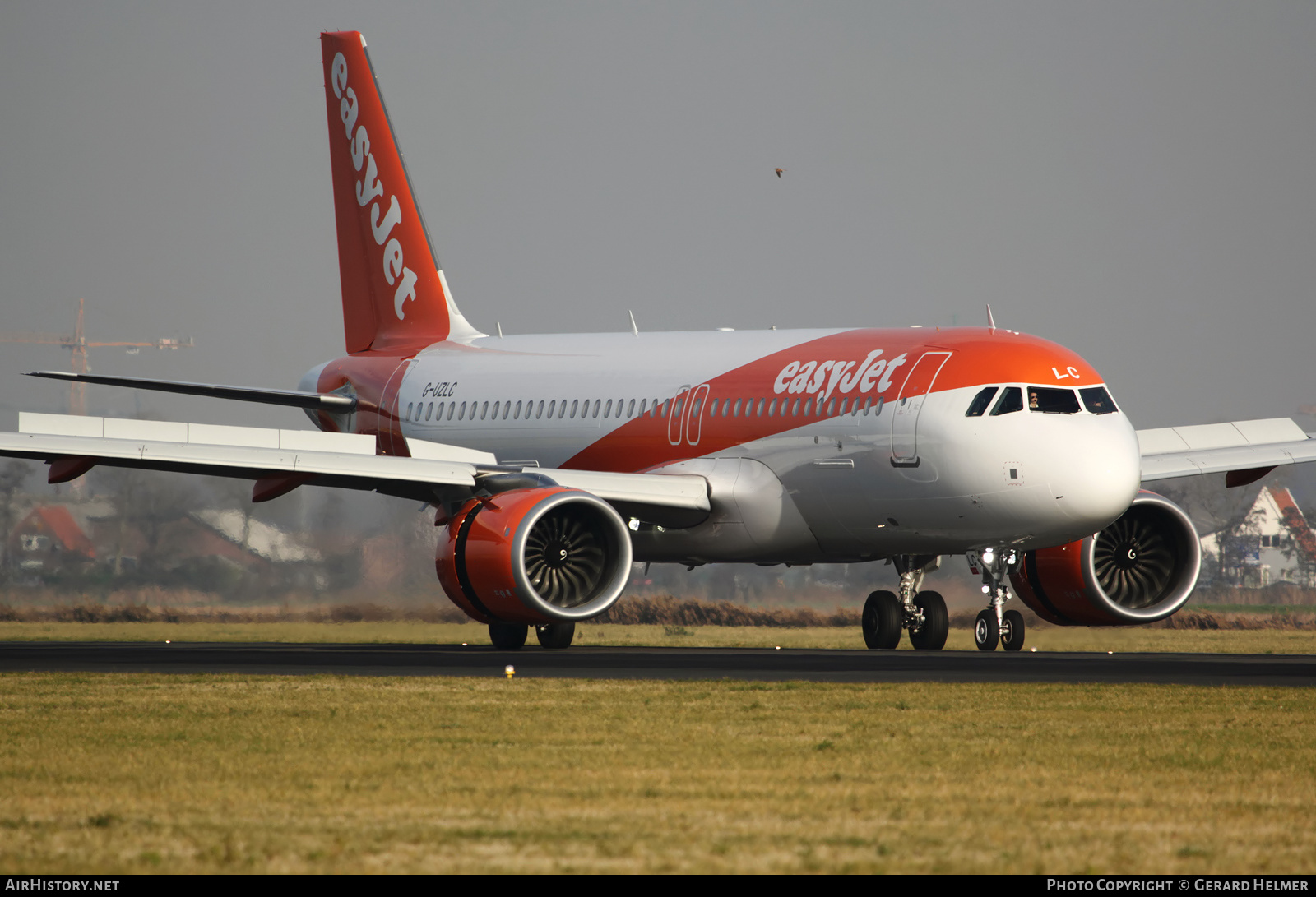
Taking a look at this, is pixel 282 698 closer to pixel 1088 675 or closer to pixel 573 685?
pixel 573 685

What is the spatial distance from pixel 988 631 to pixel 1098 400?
11.1 feet

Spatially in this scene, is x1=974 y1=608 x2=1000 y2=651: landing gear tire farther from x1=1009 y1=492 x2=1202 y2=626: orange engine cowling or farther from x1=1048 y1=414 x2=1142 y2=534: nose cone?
x1=1048 y1=414 x2=1142 y2=534: nose cone

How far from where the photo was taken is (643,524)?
2861cm

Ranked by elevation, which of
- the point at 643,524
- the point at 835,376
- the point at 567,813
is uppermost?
the point at 835,376

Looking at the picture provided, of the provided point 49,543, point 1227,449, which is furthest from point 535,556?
point 49,543

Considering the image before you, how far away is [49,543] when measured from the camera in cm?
4041

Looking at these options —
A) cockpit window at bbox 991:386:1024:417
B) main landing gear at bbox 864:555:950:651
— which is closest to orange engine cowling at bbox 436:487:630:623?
main landing gear at bbox 864:555:950:651

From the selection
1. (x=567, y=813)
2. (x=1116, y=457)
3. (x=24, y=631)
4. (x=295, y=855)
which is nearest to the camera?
(x=295, y=855)

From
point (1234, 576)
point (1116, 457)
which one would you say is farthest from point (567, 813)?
point (1234, 576)

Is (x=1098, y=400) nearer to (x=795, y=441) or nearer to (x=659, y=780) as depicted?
(x=795, y=441)

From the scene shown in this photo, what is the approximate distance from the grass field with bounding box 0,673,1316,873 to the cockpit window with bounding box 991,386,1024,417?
7.67m

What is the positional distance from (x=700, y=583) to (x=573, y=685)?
23760mm

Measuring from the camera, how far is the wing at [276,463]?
25.6 m

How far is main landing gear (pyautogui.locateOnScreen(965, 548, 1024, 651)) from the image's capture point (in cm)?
2580
